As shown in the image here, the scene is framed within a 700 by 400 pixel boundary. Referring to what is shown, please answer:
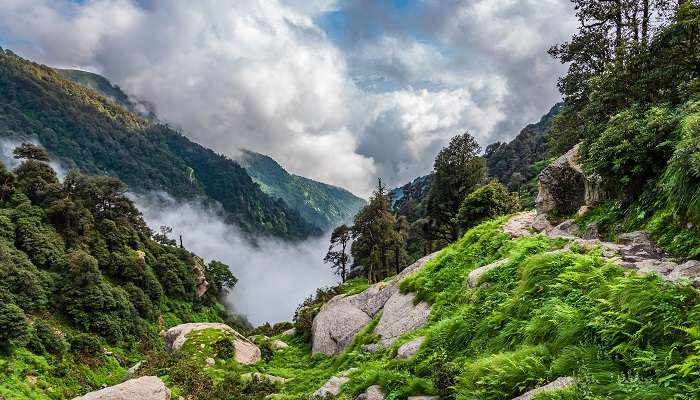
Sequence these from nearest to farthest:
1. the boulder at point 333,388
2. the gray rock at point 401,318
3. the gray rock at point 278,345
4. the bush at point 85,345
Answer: the boulder at point 333,388 → the gray rock at point 401,318 → the gray rock at point 278,345 → the bush at point 85,345

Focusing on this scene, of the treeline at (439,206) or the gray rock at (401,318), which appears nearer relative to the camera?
the gray rock at (401,318)

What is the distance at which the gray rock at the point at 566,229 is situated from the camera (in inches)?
680

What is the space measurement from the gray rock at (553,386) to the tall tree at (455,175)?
37.9 meters

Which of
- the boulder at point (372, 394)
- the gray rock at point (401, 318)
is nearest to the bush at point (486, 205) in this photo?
the gray rock at point (401, 318)

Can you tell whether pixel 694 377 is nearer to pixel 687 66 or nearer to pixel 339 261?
pixel 687 66

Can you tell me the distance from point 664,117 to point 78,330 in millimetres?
75569

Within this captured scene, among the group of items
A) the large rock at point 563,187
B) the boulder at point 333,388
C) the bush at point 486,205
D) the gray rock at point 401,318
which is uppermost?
the bush at point 486,205

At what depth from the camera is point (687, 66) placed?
55.1ft

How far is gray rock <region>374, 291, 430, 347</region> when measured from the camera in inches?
649

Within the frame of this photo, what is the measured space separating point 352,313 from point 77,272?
2366 inches

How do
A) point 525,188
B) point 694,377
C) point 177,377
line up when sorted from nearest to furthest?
point 694,377
point 177,377
point 525,188

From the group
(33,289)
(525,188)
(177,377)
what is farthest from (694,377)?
(525,188)

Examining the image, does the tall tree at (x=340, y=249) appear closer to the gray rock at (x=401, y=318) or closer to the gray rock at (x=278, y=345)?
the gray rock at (x=278, y=345)

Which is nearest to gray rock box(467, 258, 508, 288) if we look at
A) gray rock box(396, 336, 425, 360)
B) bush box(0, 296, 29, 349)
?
gray rock box(396, 336, 425, 360)
